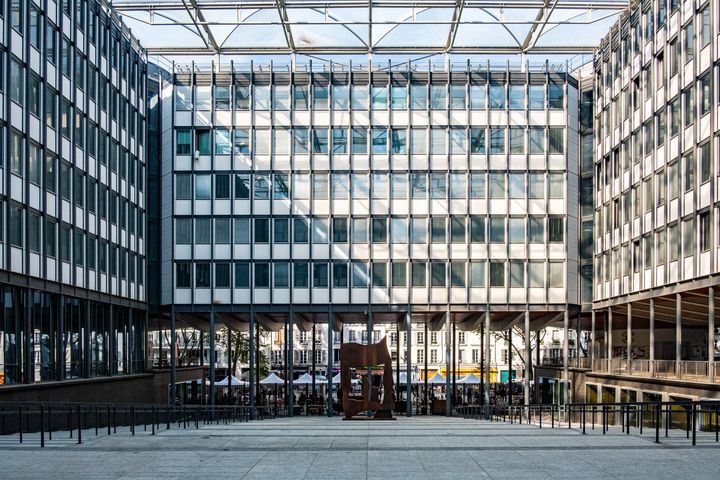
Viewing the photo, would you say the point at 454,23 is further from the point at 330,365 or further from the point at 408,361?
the point at 330,365

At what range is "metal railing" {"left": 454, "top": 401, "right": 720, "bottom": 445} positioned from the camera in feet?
65.7

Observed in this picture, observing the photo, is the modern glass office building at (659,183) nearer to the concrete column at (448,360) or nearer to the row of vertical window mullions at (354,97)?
the row of vertical window mullions at (354,97)

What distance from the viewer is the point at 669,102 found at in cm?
3944

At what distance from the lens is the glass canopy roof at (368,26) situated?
47.8 meters

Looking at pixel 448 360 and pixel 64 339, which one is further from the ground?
pixel 64 339

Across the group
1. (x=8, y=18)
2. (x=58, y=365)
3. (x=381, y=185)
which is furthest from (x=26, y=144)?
(x=381, y=185)

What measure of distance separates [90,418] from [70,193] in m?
9.70

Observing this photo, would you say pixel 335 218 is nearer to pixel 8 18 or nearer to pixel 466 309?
pixel 466 309

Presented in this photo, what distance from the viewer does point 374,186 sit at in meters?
52.8

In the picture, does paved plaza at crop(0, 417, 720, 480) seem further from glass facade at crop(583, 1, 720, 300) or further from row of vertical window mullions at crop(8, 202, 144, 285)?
glass facade at crop(583, 1, 720, 300)

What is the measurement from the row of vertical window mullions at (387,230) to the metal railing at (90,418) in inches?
375

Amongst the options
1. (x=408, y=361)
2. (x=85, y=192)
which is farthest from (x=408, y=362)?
(x=85, y=192)

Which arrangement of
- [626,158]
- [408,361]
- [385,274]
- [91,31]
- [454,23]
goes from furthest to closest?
[385,274]
[408,361]
[454,23]
[626,158]
[91,31]

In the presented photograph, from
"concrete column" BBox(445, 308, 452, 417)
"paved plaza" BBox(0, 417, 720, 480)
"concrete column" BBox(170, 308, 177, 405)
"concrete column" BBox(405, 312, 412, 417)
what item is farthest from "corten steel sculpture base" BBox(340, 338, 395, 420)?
"paved plaza" BBox(0, 417, 720, 480)
